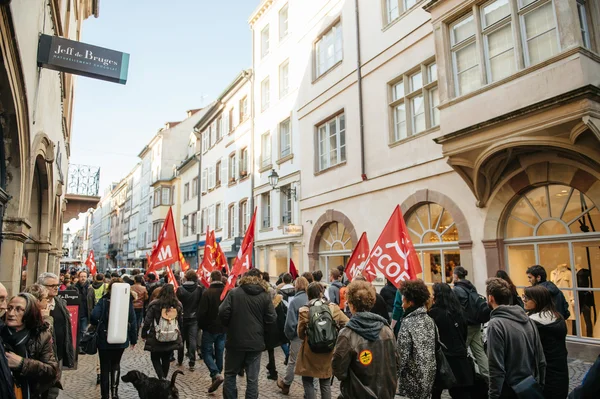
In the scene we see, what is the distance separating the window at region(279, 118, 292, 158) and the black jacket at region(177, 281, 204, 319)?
11.4m

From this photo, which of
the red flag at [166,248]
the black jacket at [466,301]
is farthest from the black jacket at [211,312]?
the black jacket at [466,301]

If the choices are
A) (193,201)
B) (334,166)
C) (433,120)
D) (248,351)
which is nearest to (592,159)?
(433,120)

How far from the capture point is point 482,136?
9461 millimetres

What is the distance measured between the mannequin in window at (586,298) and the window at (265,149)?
1518 centimetres

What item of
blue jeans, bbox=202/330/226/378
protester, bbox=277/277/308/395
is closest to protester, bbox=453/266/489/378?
protester, bbox=277/277/308/395

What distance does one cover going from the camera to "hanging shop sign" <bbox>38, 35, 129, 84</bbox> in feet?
22.4

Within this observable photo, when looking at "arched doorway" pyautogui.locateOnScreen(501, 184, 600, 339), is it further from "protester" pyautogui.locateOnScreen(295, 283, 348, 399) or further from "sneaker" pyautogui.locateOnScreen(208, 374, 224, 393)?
"sneaker" pyautogui.locateOnScreen(208, 374, 224, 393)

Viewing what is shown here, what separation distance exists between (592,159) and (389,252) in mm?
4127

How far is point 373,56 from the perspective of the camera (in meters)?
14.4

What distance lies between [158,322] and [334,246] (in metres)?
10.1

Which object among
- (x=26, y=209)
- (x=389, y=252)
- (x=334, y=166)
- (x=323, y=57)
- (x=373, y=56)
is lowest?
(x=389, y=252)

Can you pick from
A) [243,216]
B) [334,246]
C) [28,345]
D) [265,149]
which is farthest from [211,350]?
[243,216]

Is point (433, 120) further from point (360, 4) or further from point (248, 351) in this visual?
point (248, 351)

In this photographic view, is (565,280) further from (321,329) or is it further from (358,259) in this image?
(321,329)
